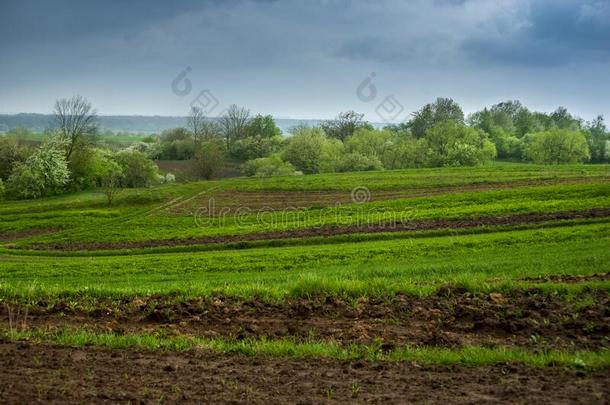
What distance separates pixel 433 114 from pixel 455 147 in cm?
3019

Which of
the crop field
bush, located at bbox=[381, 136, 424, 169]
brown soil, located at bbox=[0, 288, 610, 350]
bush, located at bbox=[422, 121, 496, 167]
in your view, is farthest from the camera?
bush, located at bbox=[381, 136, 424, 169]

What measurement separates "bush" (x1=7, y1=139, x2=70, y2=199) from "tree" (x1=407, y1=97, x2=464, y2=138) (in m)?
65.8

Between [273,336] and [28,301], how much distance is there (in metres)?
6.54

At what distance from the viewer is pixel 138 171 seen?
7731cm

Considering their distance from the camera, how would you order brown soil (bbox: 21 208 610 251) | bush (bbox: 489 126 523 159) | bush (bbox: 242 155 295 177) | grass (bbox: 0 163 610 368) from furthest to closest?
bush (bbox: 489 126 523 159) → bush (bbox: 242 155 295 177) → brown soil (bbox: 21 208 610 251) → grass (bbox: 0 163 610 368)

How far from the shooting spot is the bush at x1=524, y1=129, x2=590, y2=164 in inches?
3538

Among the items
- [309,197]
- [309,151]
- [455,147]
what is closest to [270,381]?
[309,197]

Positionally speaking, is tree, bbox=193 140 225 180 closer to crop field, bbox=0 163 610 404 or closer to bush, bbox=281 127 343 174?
bush, bbox=281 127 343 174

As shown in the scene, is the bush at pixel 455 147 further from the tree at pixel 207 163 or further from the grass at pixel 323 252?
the tree at pixel 207 163

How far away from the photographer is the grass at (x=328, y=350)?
863cm

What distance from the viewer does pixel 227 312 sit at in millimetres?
12156

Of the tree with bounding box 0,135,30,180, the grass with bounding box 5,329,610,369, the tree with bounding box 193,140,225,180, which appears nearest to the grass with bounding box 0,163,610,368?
the grass with bounding box 5,329,610,369

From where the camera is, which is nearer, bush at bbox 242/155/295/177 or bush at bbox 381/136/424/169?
bush at bbox 242/155/295/177

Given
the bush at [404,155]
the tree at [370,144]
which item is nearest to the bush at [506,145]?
the bush at [404,155]
